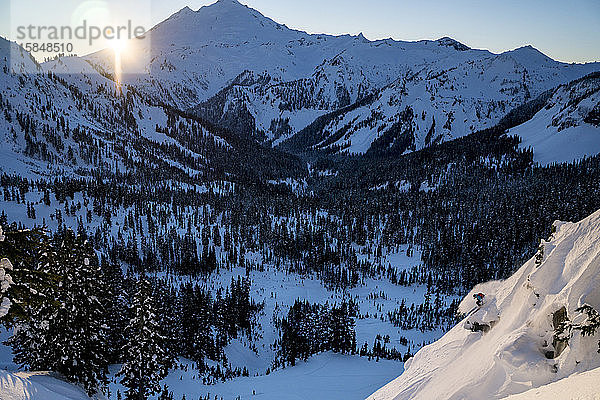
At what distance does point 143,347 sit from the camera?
974 inches

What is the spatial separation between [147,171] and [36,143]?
173 feet

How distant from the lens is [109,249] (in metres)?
109

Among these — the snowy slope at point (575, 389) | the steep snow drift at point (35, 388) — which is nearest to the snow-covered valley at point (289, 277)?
the snowy slope at point (575, 389)

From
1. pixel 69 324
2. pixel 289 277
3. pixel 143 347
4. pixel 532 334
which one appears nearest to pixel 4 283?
pixel 69 324

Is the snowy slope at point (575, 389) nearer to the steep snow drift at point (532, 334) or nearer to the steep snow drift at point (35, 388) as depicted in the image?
the steep snow drift at point (532, 334)

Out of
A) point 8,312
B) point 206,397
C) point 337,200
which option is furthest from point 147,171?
point 8,312

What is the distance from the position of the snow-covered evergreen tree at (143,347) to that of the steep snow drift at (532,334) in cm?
1815

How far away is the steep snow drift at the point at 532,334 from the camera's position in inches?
313

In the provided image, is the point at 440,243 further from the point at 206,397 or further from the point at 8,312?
the point at 8,312

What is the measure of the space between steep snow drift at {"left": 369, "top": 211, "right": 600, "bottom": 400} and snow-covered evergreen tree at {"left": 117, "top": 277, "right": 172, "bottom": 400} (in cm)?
1815

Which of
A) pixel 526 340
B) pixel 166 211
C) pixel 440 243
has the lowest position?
pixel 440 243

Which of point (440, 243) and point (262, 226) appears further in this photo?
point (262, 226)

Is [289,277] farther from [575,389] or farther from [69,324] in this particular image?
[575,389]

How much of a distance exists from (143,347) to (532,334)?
24747 mm
